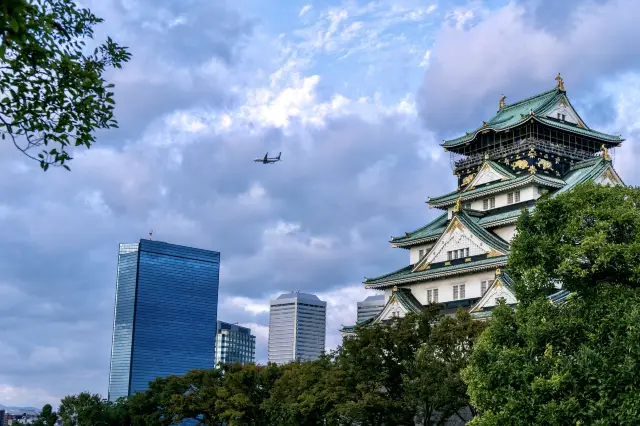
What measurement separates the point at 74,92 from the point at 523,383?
20.2 m

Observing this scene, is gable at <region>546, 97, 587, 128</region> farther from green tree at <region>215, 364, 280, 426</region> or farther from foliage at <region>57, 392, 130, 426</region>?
foliage at <region>57, 392, 130, 426</region>

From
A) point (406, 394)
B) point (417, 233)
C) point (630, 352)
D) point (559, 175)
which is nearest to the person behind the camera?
point (630, 352)

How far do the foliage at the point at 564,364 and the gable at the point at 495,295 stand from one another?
27871 mm

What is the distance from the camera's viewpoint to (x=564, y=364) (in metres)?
29.3

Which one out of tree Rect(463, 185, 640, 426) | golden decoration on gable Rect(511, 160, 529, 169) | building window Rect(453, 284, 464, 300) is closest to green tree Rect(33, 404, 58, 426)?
building window Rect(453, 284, 464, 300)

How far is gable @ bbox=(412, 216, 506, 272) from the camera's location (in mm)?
65500

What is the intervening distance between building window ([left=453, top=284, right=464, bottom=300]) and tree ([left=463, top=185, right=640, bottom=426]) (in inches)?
1323

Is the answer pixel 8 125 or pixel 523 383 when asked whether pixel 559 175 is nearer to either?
pixel 523 383

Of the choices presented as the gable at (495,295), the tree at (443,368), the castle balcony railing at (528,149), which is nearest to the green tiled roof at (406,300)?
the gable at (495,295)

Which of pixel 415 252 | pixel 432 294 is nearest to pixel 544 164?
pixel 415 252

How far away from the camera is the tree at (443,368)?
4566 centimetres

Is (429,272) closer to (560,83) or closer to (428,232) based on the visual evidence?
(428,232)

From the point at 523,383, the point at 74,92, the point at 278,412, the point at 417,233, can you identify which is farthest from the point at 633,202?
the point at 417,233

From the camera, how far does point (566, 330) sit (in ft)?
99.7
